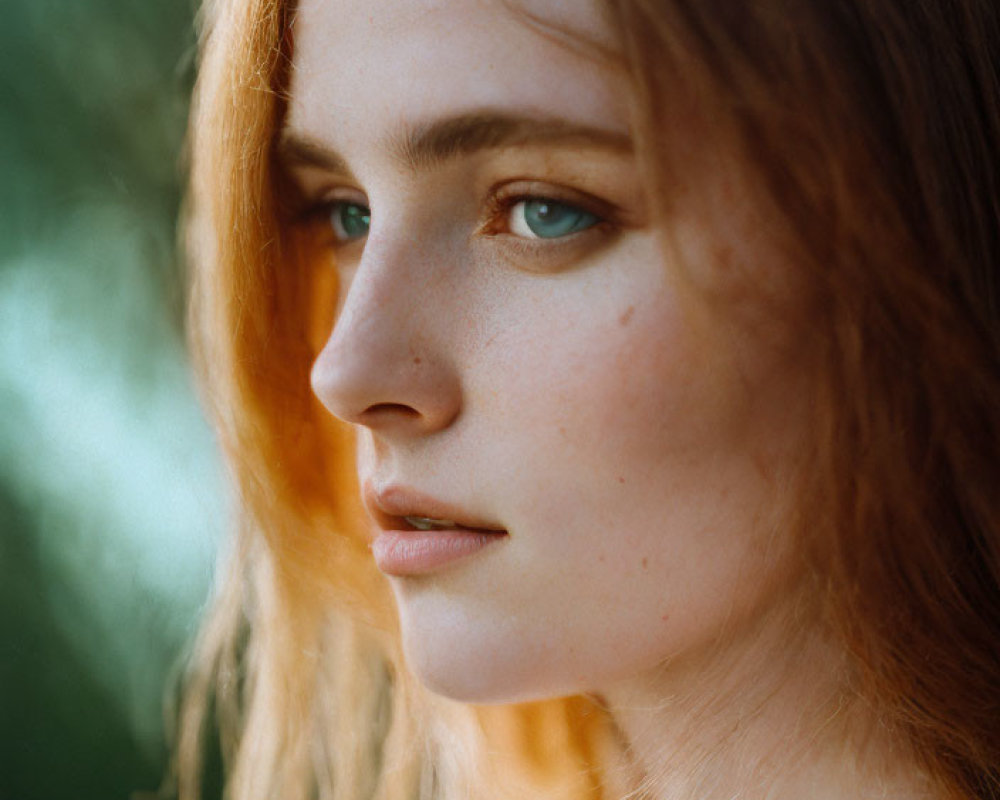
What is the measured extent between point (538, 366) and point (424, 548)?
0.53 feet

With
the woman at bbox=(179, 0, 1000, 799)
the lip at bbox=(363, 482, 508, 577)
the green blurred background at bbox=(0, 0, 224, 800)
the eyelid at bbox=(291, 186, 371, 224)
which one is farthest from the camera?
the green blurred background at bbox=(0, 0, 224, 800)

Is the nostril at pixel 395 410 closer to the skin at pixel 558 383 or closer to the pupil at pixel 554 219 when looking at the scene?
the skin at pixel 558 383

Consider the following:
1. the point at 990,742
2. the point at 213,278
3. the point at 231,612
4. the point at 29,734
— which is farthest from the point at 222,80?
the point at 29,734

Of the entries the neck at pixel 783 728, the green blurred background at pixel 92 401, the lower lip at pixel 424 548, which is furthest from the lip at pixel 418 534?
the green blurred background at pixel 92 401

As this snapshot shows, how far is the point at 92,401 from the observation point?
1.46m

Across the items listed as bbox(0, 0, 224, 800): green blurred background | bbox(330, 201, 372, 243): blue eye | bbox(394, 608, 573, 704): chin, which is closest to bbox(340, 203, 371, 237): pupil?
bbox(330, 201, 372, 243): blue eye

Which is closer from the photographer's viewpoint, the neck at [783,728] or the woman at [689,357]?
the woman at [689,357]

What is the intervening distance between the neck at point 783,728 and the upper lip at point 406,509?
0.63 ft

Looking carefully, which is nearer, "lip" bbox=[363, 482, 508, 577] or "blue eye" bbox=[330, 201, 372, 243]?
"lip" bbox=[363, 482, 508, 577]

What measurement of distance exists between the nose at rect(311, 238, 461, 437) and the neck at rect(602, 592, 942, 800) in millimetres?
264

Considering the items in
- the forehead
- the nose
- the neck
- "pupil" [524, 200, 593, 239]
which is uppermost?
the forehead

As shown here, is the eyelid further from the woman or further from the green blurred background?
the green blurred background

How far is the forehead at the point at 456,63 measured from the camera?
76 centimetres

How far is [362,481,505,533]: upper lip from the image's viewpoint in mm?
841
